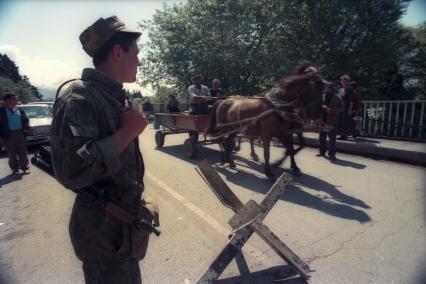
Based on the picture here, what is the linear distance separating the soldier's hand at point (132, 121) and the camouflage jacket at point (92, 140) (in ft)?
0.31

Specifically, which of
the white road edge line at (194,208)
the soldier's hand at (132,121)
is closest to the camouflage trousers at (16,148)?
the white road edge line at (194,208)

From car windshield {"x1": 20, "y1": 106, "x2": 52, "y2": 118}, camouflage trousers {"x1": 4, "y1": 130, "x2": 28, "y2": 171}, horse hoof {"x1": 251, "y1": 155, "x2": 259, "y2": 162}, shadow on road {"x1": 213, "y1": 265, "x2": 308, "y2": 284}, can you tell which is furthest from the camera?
car windshield {"x1": 20, "y1": 106, "x2": 52, "y2": 118}

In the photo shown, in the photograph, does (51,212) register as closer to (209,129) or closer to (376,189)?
(209,129)

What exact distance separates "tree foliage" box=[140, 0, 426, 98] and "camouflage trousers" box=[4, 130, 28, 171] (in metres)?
13.0

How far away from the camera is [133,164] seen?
66.7 inches

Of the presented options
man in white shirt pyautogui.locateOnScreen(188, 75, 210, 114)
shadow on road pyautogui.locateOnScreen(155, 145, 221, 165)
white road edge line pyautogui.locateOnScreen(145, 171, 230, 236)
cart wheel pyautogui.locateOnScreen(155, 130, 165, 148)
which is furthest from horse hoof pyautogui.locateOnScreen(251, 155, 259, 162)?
cart wheel pyautogui.locateOnScreen(155, 130, 165, 148)

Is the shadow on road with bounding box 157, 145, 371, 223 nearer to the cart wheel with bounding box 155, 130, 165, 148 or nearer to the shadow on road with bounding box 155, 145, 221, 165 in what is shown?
the shadow on road with bounding box 155, 145, 221, 165

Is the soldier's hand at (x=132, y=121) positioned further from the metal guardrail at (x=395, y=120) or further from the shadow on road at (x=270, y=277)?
the metal guardrail at (x=395, y=120)

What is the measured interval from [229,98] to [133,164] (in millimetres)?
6699

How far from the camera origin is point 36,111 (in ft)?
41.9

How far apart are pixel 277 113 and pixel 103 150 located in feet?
17.1

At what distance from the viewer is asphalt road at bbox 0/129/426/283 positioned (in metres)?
3.16

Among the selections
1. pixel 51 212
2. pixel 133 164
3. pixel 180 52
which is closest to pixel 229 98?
pixel 51 212

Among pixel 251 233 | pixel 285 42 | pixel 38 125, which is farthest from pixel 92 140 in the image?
pixel 285 42
